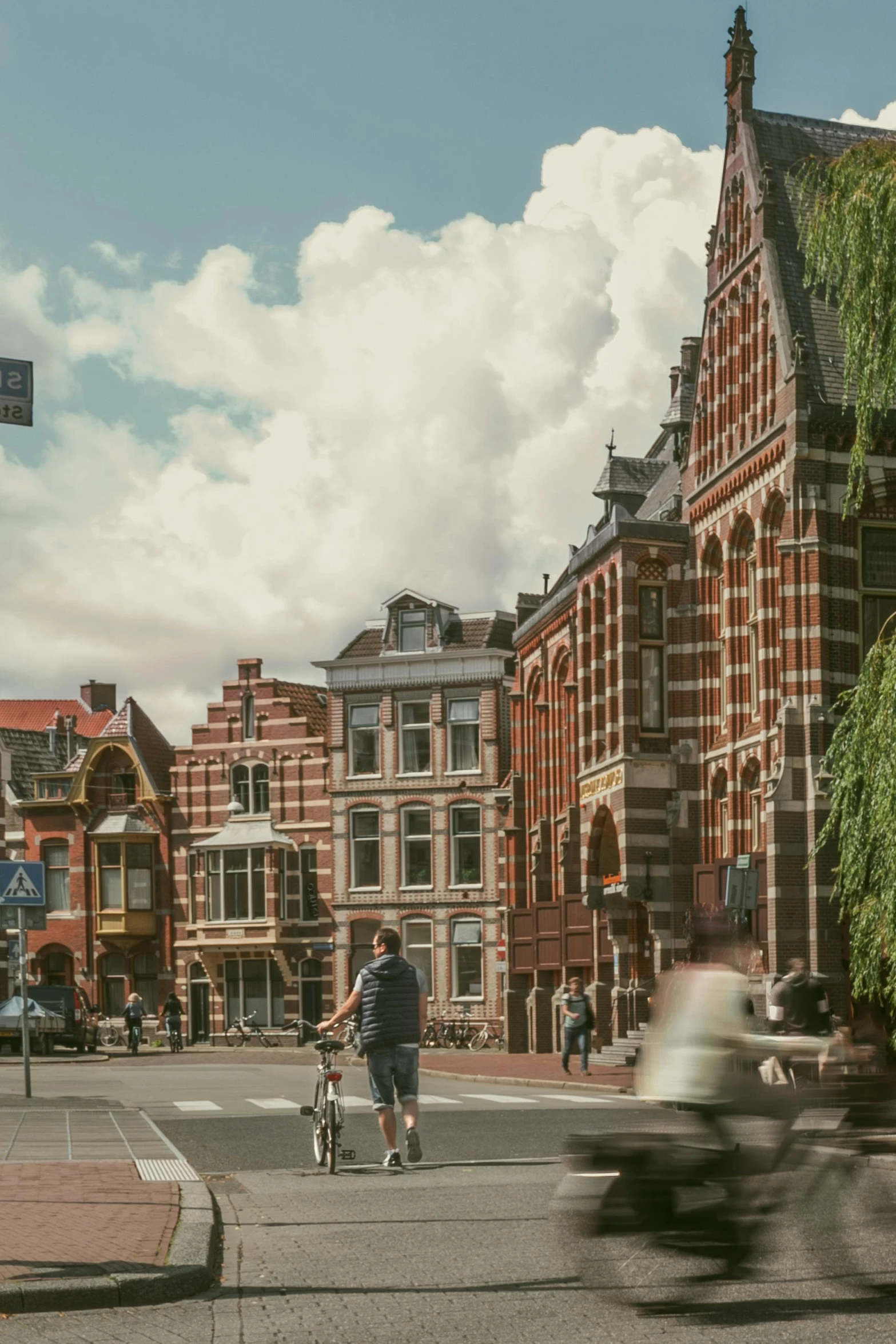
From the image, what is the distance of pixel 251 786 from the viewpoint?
204 ft

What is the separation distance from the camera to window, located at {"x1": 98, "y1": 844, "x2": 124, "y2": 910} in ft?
207

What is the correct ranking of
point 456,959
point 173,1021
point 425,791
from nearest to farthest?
1. point 173,1021
2. point 456,959
3. point 425,791

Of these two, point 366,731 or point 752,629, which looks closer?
point 752,629

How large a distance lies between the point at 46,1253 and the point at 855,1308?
3882mm

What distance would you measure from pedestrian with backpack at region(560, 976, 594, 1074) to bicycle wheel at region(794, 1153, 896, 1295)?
2441 centimetres

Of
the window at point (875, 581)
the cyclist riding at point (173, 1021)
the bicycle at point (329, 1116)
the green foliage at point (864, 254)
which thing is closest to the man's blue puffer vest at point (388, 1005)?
the bicycle at point (329, 1116)

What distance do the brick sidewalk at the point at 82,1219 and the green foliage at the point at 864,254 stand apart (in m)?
11.3

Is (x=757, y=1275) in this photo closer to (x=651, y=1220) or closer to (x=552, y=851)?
(x=651, y=1220)

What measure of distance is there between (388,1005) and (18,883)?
949cm

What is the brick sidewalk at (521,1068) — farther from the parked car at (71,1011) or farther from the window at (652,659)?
the parked car at (71,1011)

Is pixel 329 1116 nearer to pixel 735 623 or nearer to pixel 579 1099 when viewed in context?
pixel 579 1099

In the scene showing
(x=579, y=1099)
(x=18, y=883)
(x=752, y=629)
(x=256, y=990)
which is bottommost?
(x=256, y=990)

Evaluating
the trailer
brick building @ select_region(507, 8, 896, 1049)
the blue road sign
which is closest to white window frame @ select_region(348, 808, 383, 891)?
the trailer

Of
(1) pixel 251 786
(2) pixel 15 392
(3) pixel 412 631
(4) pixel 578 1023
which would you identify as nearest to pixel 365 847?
(1) pixel 251 786
